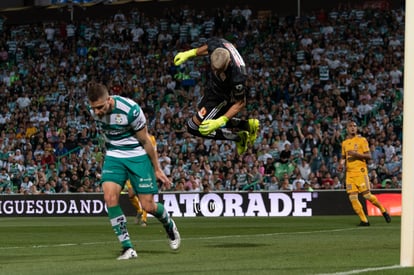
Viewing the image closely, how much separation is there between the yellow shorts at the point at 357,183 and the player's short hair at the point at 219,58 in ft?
26.8

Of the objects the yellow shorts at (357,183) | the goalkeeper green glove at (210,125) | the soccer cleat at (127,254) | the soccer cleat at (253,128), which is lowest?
the yellow shorts at (357,183)

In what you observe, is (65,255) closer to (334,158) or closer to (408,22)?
(408,22)

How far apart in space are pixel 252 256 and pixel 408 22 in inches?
155

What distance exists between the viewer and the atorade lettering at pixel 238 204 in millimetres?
27391

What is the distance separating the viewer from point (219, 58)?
1373 centimetres

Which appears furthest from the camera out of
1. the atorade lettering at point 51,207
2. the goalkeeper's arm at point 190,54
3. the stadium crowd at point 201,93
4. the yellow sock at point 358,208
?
the atorade lettering at point 51,207

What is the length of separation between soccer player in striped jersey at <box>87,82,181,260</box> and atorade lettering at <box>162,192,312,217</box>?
1568cm

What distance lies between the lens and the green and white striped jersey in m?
11.6

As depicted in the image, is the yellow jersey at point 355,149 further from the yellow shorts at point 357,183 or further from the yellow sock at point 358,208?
the yellow sock at point 358,208

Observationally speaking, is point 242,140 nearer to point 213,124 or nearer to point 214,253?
point 213,124

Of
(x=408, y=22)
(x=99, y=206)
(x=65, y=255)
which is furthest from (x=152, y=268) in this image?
(x=99, y=206)

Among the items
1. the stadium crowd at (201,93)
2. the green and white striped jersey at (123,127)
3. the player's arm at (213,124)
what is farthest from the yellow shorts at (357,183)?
the green and white striped jersey at (123,127)

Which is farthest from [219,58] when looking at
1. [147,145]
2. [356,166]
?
[356,166]

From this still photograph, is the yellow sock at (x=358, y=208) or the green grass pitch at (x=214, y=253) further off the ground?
the green grass pitch at (x=214, y=253)
